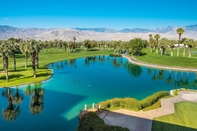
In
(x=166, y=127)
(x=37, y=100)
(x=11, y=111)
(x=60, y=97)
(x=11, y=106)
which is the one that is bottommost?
(x=11, y=111)

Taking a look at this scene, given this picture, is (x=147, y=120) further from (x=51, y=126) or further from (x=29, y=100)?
(x=29, y=100)

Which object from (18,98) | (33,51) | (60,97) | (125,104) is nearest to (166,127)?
(125,104)

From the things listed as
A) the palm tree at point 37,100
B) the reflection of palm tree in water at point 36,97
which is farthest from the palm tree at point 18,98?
the palm tree at point 37,100

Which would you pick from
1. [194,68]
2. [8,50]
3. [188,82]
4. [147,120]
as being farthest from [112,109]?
[194,68]

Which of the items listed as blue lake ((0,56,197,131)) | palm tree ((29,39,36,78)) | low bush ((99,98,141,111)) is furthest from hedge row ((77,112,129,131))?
palm tree ((29,39,36,78))

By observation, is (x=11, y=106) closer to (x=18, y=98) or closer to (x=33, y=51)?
(x=18, y=98)
